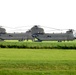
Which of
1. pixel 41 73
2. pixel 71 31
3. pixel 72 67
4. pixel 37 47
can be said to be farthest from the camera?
pixel 71 31

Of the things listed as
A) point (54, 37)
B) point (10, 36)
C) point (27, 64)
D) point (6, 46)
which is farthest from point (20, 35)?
point (27, 64)

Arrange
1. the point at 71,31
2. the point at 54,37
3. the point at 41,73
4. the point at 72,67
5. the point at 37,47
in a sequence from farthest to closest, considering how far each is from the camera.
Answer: the point at 71,31 < the point at 54,37 < the point at 37,47 < the point at 72,67 < the point at 41,73

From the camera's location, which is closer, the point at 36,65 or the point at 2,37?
the point at 36,65

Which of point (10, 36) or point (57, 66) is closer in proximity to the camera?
point (57, 66)

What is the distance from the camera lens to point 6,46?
58.4 m

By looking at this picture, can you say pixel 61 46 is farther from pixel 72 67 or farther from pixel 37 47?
pixel 72 67

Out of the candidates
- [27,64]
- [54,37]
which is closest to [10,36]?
[54,37]

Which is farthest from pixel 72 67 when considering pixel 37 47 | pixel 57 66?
pixel 37 47

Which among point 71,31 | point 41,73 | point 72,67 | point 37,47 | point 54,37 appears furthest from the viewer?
point 71,31

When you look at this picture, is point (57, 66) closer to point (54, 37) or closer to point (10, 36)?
point (54, 37)

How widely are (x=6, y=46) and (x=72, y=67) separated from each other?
1321 inches

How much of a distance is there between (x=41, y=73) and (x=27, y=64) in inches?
153

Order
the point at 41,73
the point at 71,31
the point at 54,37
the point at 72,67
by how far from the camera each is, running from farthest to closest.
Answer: the point at 71,31
the point at 54,37
the point at 72,67
the point at 41,73

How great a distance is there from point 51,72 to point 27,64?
12.8ft
